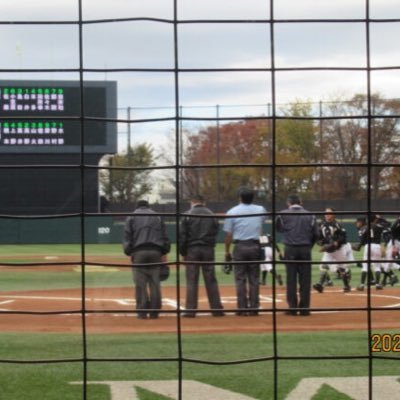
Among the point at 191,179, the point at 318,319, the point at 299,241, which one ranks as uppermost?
the point at 191,179

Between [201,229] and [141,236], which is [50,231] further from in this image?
[201,229]

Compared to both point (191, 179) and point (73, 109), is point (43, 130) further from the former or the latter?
point (73, 109)

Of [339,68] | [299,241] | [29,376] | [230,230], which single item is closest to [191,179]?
[230,230]

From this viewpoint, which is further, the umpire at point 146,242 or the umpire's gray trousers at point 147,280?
the umpire's gray trousers at point 147,280

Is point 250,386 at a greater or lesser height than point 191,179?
lesser

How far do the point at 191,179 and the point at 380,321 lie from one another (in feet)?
7.48

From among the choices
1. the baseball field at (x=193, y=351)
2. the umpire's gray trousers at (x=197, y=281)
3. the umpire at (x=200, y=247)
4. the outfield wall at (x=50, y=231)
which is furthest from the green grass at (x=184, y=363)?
the outfield wall at (x=50, y=231)

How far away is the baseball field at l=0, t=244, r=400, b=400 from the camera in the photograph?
153 inches

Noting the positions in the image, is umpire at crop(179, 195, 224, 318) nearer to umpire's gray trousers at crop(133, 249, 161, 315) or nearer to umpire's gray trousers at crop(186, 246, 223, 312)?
umpire's gray trousers at crop(186, 246, 223, 312)

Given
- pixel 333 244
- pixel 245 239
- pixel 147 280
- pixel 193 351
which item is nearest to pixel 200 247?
pixel 245 239

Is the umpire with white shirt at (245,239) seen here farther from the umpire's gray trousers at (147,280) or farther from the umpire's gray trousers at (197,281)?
the umpire's gray trousers at (147,280)

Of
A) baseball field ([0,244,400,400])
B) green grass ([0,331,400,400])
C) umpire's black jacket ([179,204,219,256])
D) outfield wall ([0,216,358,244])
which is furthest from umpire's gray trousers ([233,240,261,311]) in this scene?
outfield wall ([0,216,358,244])

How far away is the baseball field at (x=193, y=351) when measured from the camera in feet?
12.8

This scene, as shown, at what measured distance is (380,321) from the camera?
8.23 meters
